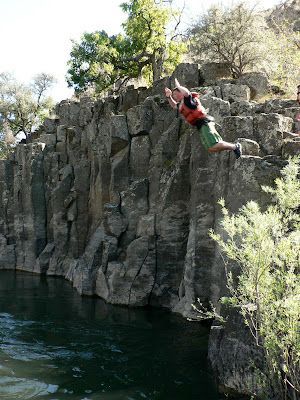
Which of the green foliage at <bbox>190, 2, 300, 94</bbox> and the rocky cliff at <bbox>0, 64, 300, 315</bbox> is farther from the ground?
the green foliage at <bbox>190, 2, 300, 94</bbox>

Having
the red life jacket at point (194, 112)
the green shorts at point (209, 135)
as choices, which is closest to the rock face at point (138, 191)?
the green shorts at point (209, 135)

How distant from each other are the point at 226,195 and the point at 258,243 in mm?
6579

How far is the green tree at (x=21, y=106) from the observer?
56.9m

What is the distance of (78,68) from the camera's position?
41.0 metres

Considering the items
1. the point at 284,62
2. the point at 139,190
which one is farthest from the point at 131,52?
the point at 139,190

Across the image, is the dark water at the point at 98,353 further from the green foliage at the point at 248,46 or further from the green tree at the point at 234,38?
the green tree at the point at 234,38

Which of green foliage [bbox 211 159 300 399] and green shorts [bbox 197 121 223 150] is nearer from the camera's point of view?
green foliage [bbox 211 159 300 399]

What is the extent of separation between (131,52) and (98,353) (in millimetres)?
27425

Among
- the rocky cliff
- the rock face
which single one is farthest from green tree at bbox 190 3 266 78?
the rocky cliff

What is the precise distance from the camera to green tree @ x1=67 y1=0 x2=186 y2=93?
3262cm

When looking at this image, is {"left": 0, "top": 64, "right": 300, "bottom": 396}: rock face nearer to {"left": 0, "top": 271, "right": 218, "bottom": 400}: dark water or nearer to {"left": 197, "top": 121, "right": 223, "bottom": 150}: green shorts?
{"left": 197, "top": 121, "right": 223, "bottom": 150}: green shorts

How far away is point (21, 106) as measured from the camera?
5681cm

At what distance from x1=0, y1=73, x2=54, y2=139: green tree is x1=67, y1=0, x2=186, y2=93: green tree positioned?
16.9 m

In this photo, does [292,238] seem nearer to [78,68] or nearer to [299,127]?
[299,127]
